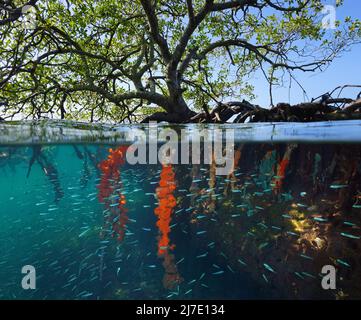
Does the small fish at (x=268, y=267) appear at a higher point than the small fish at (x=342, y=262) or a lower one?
lower

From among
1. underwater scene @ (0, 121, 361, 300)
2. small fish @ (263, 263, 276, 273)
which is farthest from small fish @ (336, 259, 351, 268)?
small fish @ (263, 263, 276, 273)

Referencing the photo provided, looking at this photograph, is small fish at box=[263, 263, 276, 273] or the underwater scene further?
small fish at box=[263, 263, 276, 273]

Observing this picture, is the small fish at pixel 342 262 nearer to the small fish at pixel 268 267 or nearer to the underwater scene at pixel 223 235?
the underwater scene at pixel 223 235

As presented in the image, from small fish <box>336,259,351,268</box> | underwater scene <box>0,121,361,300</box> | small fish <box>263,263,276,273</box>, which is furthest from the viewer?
small fish <box>263,263,276,273</box>

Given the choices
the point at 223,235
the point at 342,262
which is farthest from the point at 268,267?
the point at 223,235

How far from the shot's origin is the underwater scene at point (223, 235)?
24.1 feet

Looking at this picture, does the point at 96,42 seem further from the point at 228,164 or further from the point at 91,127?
the point at 228,164

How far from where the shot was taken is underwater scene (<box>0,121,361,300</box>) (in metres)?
7.36

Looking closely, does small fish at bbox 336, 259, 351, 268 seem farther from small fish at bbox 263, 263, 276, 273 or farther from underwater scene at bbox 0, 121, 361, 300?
small fish at bbox 263, 263, 276, 273

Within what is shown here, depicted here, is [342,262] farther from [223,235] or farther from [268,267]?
[223,235]

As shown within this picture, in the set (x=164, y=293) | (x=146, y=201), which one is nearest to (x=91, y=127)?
(x=164, y=293)

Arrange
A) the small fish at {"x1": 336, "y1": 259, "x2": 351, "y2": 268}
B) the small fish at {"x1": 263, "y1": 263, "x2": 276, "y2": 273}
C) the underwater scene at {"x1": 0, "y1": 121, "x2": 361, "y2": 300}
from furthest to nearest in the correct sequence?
the small fish at {"x1": 263, "y1": 263, "x2": 276, "y2": 273}
the underwater scene at {"x1": 0, "y1": 121, "x2": 361, "y2": 300}
the small fish at {"x1": 336, "y1": 259, "x2": 351, "y2": 268}

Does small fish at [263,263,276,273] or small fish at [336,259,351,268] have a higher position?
small fish at [336,259,351,268]

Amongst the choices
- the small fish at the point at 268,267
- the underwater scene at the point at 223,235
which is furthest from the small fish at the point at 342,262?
the small fish at the point at 268,267
